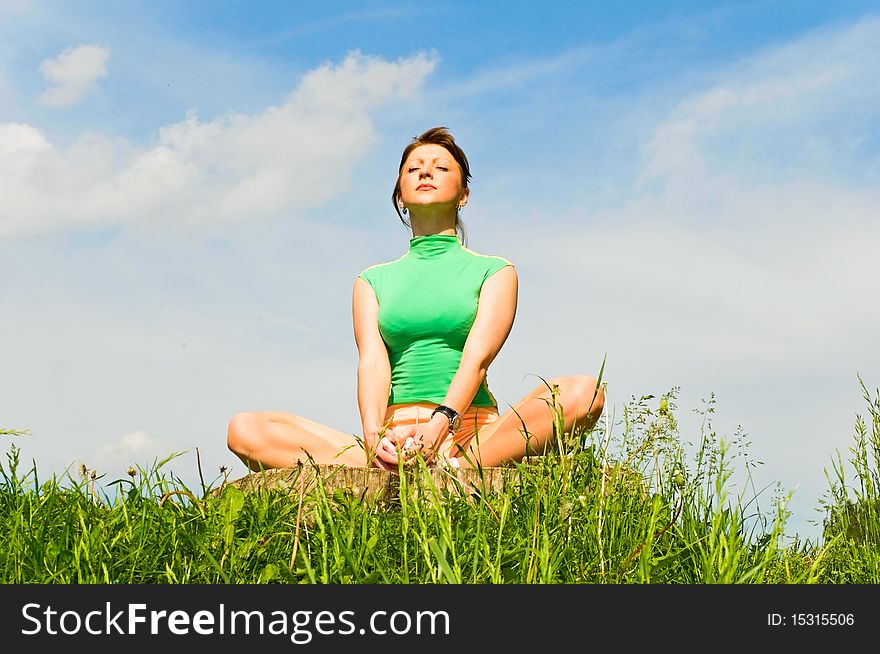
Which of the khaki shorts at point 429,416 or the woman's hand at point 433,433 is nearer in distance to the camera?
the woman's hand at point 433,433

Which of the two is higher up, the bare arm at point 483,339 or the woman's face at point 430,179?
the woman's face at point 430,179

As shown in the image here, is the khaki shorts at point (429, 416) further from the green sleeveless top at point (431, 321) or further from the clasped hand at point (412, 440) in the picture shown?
the clasped hand at point (412, 440)

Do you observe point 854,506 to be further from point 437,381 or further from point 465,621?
point 465,621

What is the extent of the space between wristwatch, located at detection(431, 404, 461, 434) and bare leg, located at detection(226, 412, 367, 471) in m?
0.69

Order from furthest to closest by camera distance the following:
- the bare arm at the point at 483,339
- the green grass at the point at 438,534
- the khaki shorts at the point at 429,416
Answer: the khaki shorts at the point at 429,416 < the bare arm at the point at 483,339 < the green grass at the point at 438,534

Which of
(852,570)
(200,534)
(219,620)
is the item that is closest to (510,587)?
(219,620)

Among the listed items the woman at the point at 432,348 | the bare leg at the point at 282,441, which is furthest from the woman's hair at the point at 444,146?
the bare leg at the point at 282,441

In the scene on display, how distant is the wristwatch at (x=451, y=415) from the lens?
5.60 m

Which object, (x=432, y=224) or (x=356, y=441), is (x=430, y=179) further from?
(x=356, y=441)

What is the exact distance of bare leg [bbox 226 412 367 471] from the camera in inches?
240

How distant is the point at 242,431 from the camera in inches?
248

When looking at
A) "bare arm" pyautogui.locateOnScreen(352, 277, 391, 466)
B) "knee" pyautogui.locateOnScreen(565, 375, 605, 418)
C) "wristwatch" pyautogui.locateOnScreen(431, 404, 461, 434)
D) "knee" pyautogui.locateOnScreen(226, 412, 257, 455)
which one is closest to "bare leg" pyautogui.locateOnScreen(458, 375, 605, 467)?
"knee" pyautogui.locateOnScreen(565, 375, 605, 418)

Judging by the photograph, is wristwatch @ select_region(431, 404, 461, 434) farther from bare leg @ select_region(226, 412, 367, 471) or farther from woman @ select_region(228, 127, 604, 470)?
bare leg @ select_region(226, 412, 367, 471)

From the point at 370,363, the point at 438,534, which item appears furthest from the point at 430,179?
the point at 438,534
